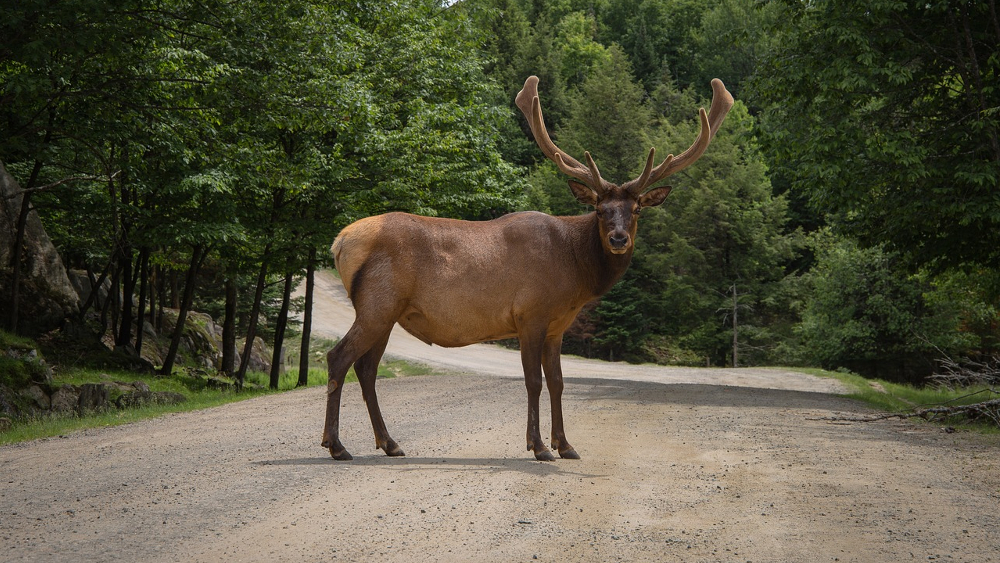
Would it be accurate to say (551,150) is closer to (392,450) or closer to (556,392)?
(556,392)

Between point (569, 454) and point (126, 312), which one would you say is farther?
point (126, 312)

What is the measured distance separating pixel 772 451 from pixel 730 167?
44426 millimetres

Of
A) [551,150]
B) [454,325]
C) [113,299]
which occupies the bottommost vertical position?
[113,299]

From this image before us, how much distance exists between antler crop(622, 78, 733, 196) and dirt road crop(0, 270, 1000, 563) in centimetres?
261

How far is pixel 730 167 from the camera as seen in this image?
169 feet

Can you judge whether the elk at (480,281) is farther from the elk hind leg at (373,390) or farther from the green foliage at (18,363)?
the green foliage at (18,363)

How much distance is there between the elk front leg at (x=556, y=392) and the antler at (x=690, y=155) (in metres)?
1.69

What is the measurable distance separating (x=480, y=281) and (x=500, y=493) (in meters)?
2.39

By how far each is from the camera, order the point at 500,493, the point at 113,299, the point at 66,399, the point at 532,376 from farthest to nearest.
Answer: the point at 113,299, the point at 66,399, the point at 532,376, the point at 500,493

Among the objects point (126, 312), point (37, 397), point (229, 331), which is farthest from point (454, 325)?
point (229, 331)

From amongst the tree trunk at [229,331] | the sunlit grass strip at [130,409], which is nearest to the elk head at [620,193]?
the sunlit grass strip at [130,409]

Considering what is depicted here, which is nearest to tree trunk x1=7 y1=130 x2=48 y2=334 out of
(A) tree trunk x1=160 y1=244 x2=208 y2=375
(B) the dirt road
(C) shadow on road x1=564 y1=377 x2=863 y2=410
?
(A) tree trunk x1=160 y1=244 x2=208 y2=375

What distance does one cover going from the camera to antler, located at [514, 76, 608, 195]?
8.57 meters

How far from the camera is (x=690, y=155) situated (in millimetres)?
9117
